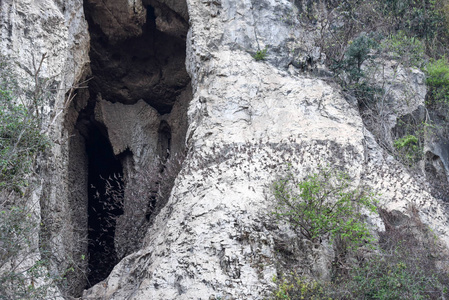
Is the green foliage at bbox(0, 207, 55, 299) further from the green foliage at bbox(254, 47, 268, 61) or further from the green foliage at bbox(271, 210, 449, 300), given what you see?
the green foliage at bbox(254, 47, 268, 61)

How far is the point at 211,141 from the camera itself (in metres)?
8.62

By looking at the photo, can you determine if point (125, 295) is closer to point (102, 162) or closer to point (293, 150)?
point (293, 150)

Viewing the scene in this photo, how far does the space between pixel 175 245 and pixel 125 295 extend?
3.73 feet

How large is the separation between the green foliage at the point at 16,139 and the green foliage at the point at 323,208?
384 cm

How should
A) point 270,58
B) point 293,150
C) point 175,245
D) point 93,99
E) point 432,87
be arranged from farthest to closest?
point 93,99
point 432,87
point 270,58
point 293,150
point 175,245

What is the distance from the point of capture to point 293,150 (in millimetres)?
8172

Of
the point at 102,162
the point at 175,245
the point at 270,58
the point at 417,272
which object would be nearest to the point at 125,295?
the point at 175,245

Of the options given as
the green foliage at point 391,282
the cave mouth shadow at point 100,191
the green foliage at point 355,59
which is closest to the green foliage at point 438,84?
the green foliage at point 355,59

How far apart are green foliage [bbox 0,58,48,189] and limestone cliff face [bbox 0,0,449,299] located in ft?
1.57

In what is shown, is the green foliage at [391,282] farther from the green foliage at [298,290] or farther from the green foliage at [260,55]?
the green foliage at [260,55]

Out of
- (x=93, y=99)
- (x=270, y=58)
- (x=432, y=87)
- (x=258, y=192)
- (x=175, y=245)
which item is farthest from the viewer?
(x=93, y=99)

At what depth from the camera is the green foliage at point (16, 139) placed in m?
6.83

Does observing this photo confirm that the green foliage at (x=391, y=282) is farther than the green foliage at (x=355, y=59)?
No

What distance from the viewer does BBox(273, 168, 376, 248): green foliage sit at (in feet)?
22.1
